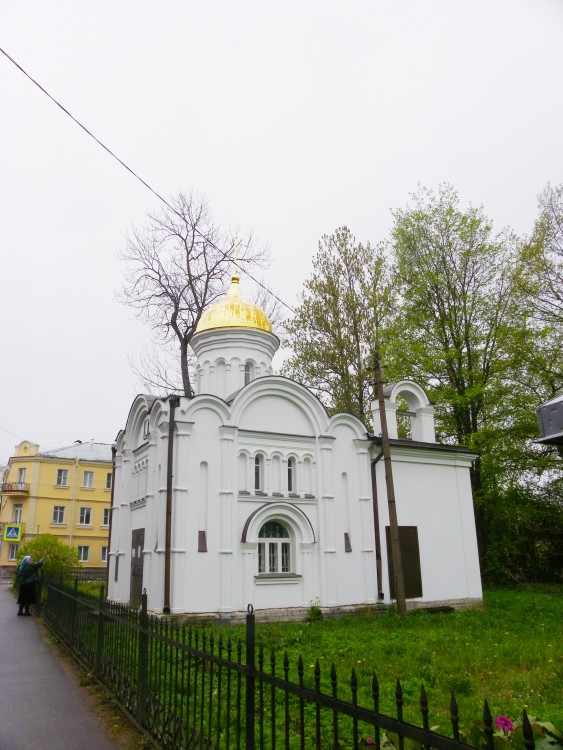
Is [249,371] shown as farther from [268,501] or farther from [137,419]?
[268,501]

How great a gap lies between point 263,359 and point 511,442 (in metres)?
8.98

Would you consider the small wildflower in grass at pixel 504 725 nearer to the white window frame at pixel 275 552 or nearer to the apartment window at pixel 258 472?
the white window frame at pixel 275 552

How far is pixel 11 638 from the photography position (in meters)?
11.7

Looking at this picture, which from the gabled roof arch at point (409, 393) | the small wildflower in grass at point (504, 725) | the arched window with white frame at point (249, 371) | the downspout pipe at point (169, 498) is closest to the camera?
the small wildflower in grass at point (504, 725)

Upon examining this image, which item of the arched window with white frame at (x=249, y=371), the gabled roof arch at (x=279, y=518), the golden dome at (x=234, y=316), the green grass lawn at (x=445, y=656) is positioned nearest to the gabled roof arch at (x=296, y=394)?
the gabled roof arch at (x=279, y=518)

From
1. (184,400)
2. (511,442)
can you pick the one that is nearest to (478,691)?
(184,400)

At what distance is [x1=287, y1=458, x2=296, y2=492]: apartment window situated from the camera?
603 inches

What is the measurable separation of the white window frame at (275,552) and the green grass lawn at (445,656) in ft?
5.71

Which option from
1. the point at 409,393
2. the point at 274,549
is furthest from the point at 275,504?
the point at 409,393

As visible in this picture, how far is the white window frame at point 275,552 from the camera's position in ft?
47.3

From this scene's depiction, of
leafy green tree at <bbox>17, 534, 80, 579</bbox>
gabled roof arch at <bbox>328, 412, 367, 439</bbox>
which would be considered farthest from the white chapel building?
leafy green tree at <bbox>17, 534, 80, 579</bbox>

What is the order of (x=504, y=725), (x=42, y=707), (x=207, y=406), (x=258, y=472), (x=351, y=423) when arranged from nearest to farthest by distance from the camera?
(x=504, y=725), (x=42, y=707), (x=207, y=406), (x=258, y=472), (x=351, y=423)

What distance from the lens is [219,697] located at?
4125 mm

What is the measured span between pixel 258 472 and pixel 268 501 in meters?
0.83
